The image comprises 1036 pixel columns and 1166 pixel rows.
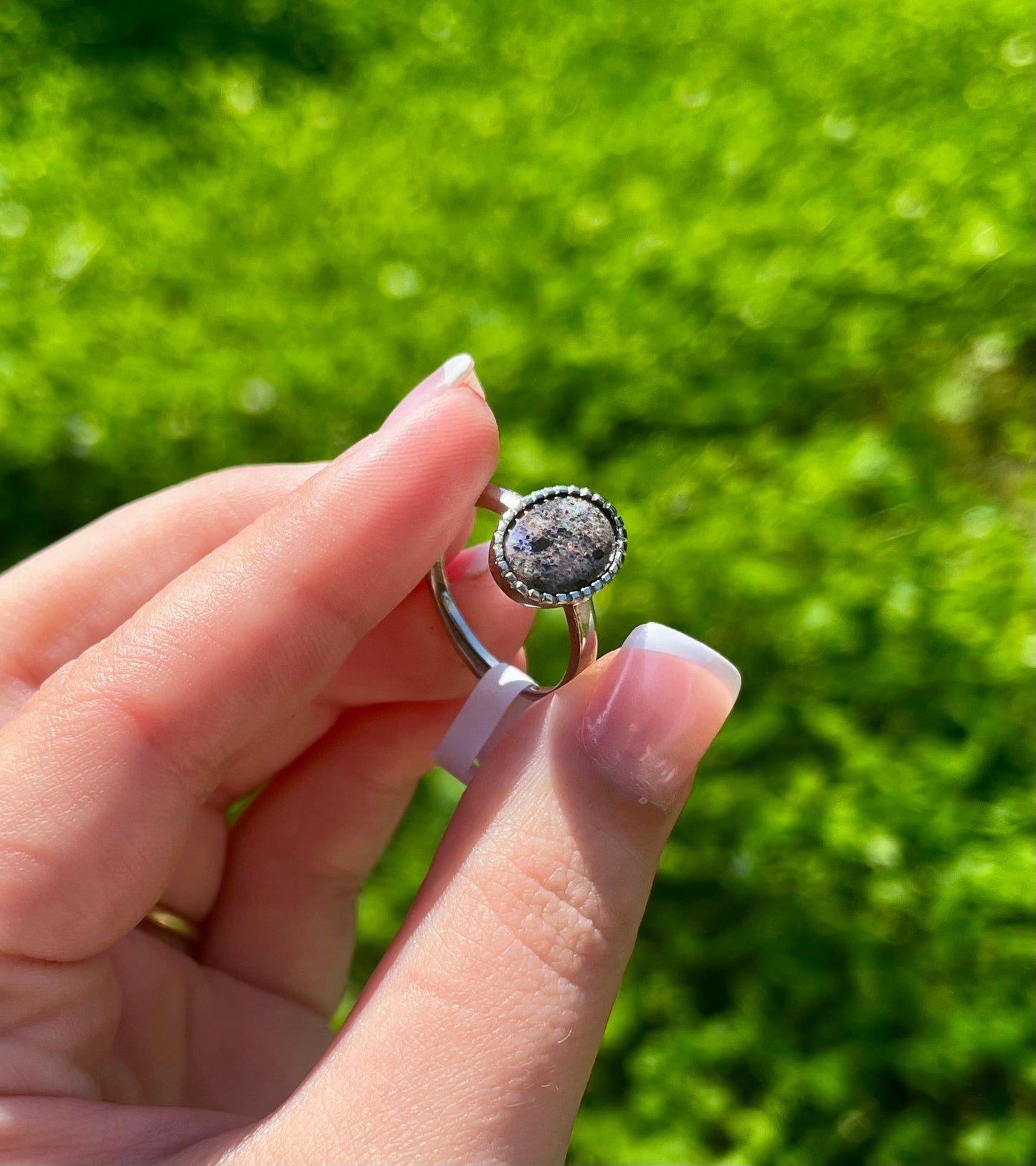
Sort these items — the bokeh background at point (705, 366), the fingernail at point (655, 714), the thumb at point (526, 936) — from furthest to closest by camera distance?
the bokeh background at point (705, 366), the fingernail at point (655, 714), the thumb at point (526, 936)

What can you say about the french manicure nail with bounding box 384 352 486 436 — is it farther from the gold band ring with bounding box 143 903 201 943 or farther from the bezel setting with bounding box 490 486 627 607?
the gold band ring with bounding box 143 903 201 943

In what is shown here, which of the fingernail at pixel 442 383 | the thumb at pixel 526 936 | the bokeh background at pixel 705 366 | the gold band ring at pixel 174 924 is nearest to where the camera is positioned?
the thumb at pixel 526 936

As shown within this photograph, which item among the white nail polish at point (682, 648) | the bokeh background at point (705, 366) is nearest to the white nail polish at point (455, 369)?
the white nail polish at point (682, 648)

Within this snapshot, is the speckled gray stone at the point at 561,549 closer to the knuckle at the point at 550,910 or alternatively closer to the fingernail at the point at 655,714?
the fingernail at the point at 655,714

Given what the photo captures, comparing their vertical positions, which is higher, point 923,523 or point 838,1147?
point 923,523

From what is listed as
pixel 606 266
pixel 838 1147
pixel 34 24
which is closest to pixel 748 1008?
pixel 838 1147

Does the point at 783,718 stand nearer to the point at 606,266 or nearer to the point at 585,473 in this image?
the point at 585,473

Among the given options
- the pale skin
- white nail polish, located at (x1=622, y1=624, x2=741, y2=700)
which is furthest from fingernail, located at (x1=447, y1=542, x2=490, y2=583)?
white nail polish, located at (x1=622, y1=624, x2=741, y2=700)
